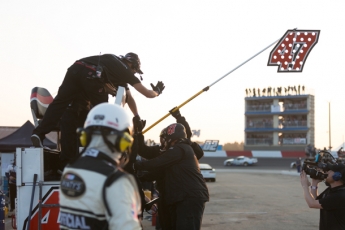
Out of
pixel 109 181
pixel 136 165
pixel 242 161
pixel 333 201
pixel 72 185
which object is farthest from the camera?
pixel 242 161

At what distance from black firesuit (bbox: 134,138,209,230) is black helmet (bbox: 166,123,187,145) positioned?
3.4 inches

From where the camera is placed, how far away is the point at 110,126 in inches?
124

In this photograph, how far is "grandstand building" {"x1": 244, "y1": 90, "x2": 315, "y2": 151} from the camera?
3499 inches

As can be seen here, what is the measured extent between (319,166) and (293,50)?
1548 mm

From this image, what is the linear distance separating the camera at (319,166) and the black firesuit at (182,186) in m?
1.27

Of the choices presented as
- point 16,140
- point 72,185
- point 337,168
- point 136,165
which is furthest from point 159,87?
point 16,140

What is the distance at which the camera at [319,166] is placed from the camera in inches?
253

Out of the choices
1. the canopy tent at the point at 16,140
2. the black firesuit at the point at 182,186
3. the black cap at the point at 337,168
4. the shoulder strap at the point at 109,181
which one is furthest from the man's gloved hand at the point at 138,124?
the canopy tent at the point at 16,140

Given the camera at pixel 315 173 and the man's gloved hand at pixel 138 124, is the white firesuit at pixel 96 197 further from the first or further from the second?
the camera at pixel 315 173

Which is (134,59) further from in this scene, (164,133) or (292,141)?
(292,141)

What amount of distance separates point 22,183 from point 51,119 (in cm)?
108

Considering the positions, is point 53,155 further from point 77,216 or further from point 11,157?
point 11,157

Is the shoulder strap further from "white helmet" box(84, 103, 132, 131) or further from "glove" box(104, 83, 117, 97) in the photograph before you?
"glove" box(104, 83, 117, 97)

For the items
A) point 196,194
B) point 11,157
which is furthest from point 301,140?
point 196,194
